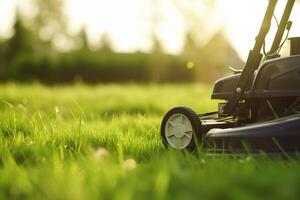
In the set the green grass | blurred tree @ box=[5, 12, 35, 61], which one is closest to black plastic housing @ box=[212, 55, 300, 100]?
the green grass

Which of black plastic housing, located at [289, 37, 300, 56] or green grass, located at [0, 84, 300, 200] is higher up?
black plastic housing, located at [289, 37, 300, 56]

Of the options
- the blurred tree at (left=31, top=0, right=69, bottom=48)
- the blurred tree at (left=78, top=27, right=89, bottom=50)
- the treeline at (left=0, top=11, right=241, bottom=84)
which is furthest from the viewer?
the blurred tree at (left=31, top=0, right=69, bottom=48)

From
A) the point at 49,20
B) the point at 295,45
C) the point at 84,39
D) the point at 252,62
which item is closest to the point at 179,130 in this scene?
the point at 252,62

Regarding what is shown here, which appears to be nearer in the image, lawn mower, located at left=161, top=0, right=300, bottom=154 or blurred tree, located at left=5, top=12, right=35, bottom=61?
lawn mower, located at left=161, top=0, right=300, bottom=154

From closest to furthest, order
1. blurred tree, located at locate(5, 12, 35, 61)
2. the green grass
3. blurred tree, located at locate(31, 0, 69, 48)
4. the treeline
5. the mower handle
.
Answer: the green grass < the mower handle < the treeline < blurred tree, located at locate(5, 12, 35, 61) < blurred tree, located at locate(31, 0, 69, 48)

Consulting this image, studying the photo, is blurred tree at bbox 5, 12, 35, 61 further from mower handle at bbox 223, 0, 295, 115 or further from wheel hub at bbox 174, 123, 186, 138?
mower handle at bbox 223, 0, 295, 115

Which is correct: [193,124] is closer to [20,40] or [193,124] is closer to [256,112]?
[256,112]

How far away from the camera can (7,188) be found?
3346 mm

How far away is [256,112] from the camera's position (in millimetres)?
4973

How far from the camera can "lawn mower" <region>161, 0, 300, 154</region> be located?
424 cm

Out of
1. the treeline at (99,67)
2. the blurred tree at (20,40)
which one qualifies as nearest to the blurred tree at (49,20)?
the blurred tree at (20,40)

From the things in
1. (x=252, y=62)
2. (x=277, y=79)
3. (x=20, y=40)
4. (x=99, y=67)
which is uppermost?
(x=252, y=62)

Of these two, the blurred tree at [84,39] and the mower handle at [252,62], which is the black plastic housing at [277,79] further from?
the blurred tree at [84,39]

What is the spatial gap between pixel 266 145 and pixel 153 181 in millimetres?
1445
